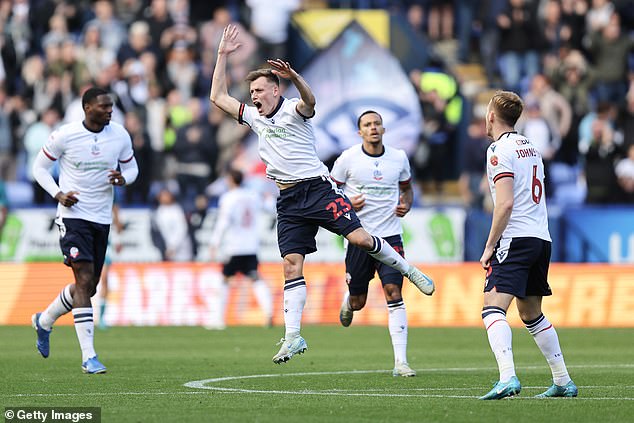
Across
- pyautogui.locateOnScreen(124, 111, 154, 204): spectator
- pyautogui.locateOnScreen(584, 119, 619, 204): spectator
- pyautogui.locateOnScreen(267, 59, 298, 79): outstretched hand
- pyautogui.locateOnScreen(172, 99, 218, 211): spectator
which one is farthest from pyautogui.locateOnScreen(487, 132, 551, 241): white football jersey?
pyautogui.locateOnScreen(124, 111, 154, 204): spectator

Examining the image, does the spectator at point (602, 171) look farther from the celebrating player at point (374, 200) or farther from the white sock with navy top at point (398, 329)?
the white sock with navy top at point (398, 329)

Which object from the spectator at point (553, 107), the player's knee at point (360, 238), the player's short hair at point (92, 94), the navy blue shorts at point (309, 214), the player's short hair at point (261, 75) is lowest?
the player's knee at point (360, 238)

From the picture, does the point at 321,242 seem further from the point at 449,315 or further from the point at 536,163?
the point at 536,163

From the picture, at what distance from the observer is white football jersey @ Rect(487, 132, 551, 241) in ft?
37.4

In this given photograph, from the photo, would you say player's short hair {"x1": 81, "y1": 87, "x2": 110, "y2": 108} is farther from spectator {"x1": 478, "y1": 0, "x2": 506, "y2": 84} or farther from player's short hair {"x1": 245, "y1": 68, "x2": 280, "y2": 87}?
spectator {"x1": 478, "y1": 0, "x2": 506, "y2": 84}

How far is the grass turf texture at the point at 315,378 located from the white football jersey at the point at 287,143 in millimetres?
2074

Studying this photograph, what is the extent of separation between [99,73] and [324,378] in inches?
671

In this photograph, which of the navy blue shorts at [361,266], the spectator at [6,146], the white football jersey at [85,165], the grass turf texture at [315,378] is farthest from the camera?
the spectator at [6,146]

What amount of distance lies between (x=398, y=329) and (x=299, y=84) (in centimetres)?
360

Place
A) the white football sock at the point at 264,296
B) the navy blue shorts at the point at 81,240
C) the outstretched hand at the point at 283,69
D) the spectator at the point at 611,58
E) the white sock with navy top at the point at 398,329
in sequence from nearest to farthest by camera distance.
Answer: the outstretched hand at the point at 283,69, the white sock with navy top at the point at 398,329, the navy blue shorts at the point at 81,240, the white football sock at the point at 264,296, the spectator at the point at 611,58

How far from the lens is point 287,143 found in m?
13.4

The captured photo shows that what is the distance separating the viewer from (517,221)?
1153cm

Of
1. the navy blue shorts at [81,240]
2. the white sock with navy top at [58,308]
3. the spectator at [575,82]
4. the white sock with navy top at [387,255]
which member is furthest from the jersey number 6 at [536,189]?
the spectator at [575,82]

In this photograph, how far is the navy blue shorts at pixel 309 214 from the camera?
43.9 feet
